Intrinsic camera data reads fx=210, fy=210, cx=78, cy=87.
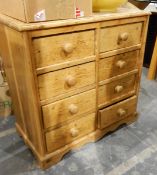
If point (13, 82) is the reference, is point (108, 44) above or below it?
above

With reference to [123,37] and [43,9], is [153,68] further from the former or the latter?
[43,9]

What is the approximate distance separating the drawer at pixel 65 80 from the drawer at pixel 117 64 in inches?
3.0

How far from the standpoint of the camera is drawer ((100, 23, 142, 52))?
113cm

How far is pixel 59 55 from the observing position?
1010 mm

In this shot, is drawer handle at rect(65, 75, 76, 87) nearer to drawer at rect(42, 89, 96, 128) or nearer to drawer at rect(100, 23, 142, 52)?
drawer at rect(42, 89, 96, 128)

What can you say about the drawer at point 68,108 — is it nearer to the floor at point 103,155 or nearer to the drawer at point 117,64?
the drawer at point 117,64

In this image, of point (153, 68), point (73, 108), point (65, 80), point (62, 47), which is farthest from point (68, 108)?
point (153, 68)

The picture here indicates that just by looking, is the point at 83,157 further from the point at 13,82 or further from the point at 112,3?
the point at 112,3

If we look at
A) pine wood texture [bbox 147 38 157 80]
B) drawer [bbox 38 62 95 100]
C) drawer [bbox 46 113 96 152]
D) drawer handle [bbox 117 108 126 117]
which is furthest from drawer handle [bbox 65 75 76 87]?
pine wood texture [bbox 147 38 157 80]

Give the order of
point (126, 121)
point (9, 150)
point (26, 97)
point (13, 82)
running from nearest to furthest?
point (26, 97), point (13, 82), point (9, 150), point (126, 121)

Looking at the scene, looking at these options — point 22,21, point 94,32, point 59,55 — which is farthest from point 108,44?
point 22,21

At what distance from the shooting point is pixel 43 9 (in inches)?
35.3

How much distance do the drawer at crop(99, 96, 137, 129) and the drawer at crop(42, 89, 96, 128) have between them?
12cm

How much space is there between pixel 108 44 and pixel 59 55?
1.01ft
